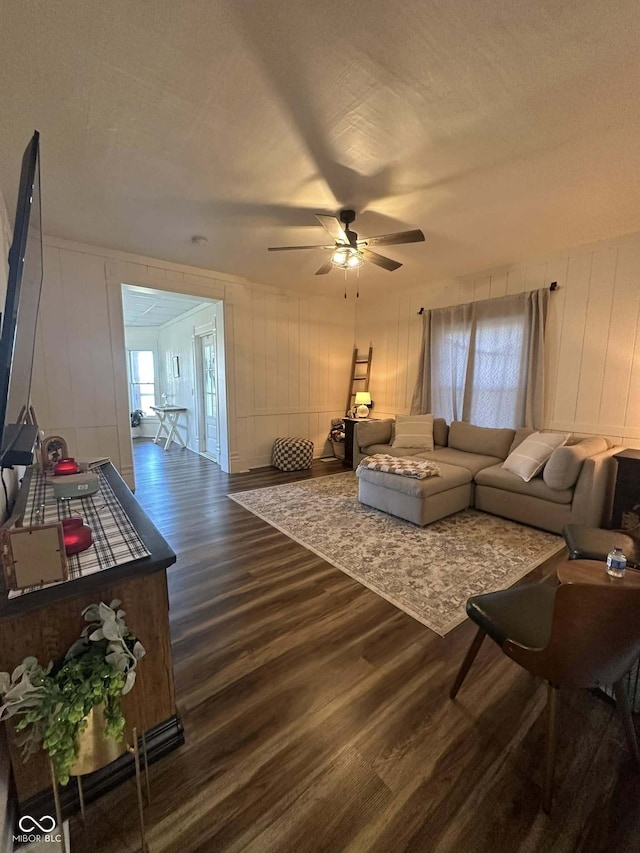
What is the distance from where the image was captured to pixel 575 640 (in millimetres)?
1001

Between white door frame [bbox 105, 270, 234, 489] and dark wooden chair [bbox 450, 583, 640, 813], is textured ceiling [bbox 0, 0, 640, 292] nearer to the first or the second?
white door frame [bbox 105, 270, 234, 489]

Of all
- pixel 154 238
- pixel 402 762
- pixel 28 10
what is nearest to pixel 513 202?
pixel 28 10

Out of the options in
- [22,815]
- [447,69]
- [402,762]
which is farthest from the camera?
[447,69]

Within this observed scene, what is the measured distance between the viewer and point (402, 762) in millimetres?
1180

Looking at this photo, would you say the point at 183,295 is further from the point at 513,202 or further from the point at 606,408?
the point at 606,408

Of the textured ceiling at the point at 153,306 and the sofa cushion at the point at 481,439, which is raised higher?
the textured ceiling at the point at 153,306

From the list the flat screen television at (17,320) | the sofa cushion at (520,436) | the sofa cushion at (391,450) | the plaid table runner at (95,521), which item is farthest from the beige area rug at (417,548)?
the flat screen television at (17,320)

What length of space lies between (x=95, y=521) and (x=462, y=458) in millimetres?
3421

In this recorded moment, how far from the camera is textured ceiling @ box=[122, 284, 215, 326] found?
4.88 metres

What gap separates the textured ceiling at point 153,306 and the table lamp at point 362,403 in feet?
8.95

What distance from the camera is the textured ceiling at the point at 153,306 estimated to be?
16.0 ft

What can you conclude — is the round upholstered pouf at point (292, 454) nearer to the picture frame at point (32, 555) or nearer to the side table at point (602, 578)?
the side table at point (602, 578)

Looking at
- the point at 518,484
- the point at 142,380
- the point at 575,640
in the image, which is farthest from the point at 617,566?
the point at 142,380

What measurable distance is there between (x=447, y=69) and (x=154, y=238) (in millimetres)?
2847
